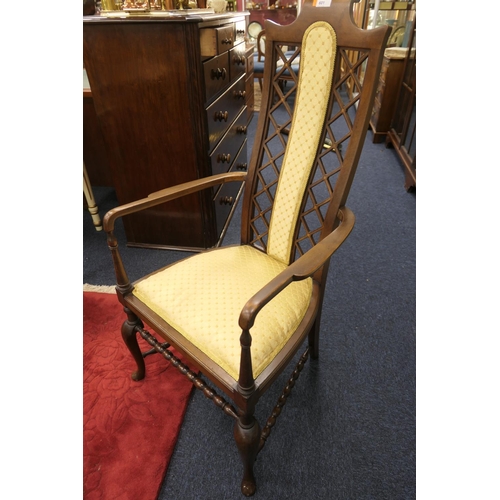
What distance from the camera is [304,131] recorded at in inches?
44.5

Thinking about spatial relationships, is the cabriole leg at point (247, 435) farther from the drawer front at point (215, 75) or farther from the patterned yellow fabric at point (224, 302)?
the drawer front at point (215, 75)

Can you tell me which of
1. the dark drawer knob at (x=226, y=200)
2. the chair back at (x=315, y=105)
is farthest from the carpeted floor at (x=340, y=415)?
the chair back at (x=315, y=105)

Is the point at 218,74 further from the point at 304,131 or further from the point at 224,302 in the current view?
the point at 224,302

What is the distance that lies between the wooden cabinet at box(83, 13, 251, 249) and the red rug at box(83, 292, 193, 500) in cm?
76

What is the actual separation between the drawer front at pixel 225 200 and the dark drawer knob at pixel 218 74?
649mm

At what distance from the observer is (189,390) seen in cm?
139

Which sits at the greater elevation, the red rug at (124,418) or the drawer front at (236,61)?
the drawer front at (236,61)

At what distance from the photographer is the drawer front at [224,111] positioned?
179 centimetres

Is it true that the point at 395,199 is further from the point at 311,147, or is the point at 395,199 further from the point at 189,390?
the point at 189,390

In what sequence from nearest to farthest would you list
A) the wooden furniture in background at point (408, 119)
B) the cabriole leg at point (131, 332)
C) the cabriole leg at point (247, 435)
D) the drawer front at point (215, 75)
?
1. the cabriole leg at point (247, 435)
2. the cabriole leg at point (131, 332)
3. the drawer front at point (215, 75)
4. the wooden furniture in background at point (408, 119)

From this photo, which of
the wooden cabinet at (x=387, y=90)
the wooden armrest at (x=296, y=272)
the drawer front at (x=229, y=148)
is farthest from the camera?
the wooden cabinet at (x=387, y=90)

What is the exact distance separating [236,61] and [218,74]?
47 centimetres

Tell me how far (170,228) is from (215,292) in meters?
1.10

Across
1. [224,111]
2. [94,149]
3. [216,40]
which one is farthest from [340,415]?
[94,149]
